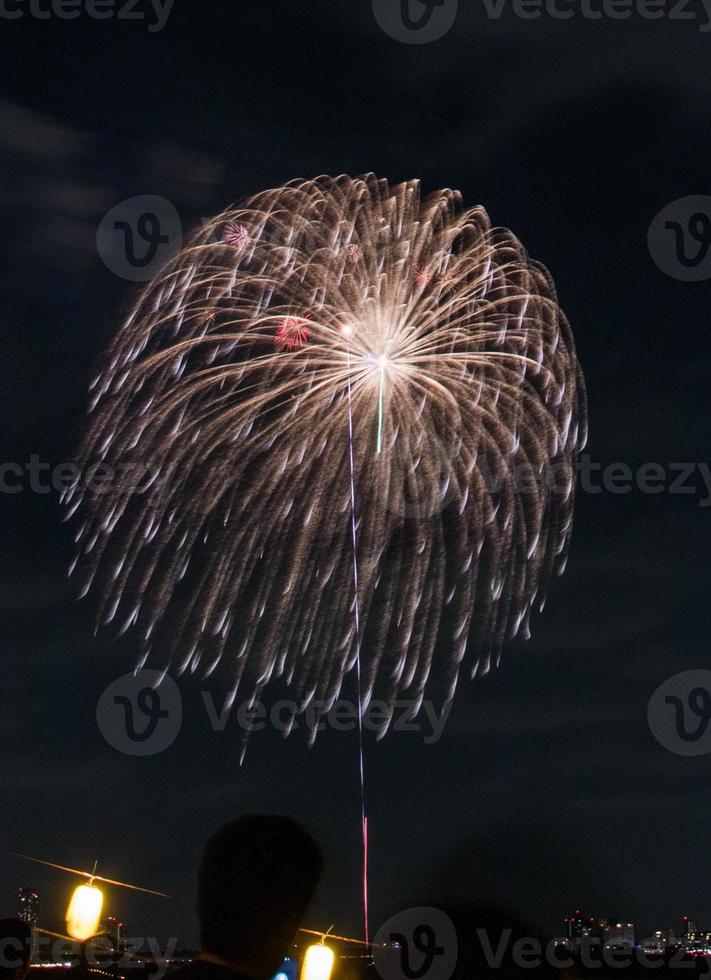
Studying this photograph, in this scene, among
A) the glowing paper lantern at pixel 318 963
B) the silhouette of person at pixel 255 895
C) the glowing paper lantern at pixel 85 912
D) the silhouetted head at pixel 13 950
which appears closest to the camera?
the silhouette of person at pixel 255 895

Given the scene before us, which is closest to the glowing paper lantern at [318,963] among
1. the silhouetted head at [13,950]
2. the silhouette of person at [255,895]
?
the silhouetted head at [13,950]

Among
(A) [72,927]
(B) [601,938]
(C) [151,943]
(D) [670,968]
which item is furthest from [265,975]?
(A) [72,927]

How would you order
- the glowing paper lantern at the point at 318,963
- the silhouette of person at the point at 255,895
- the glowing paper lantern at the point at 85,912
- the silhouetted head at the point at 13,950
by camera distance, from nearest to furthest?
1. the silhouette of person at the point at 255,895
2. the silhouetted head at the point at 13,950
3. the glowing paper lantern at the point at 85,912
4. the glowing paper lantern at the point at 318,963

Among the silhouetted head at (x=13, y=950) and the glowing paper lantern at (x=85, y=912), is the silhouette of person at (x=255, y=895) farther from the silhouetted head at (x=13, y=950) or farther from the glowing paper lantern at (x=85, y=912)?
the glowing paper lantern at (x=85, y=912)

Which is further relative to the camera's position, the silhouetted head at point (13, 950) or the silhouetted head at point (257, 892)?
the silhouetted head at point (13, 950)

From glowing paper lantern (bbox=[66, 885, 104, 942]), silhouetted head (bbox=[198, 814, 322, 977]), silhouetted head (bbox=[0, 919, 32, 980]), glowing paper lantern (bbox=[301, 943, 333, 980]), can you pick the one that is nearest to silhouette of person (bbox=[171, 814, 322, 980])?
silhouetted head (bbox=[198, 814, 322, 977])

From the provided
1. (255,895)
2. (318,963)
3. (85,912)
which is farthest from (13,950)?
(318,963)
